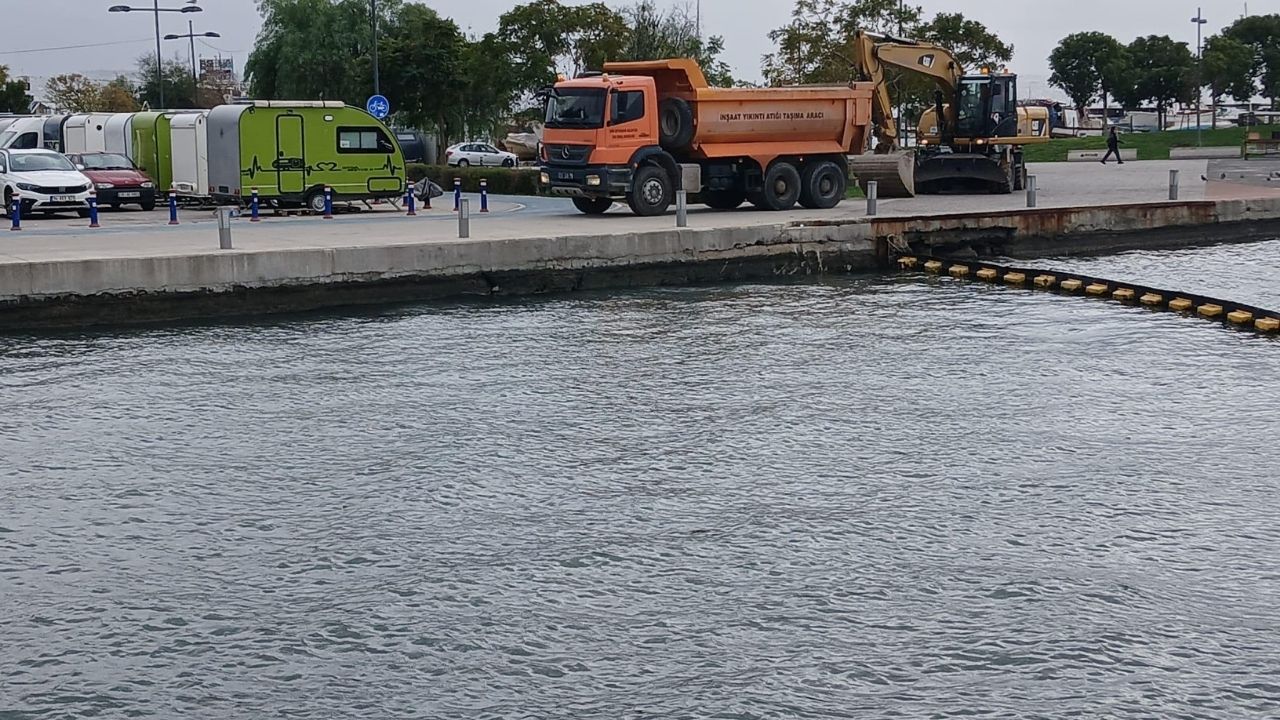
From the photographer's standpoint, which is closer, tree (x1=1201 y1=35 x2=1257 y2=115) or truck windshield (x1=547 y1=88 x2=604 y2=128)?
truck windshield (x1=547 y1=88 x2=604 y2=128)

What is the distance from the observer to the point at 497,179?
41219 millimetres

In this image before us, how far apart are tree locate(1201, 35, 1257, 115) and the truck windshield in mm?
60145

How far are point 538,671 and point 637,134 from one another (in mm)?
21036

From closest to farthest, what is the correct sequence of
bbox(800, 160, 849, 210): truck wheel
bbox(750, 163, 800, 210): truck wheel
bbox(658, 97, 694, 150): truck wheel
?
1. bbox(658, 97, 694, 150): truck wheel
2. bbox(750, 163, 800, 210): truck wheel
3. bbox(800, 160, 849, 210): truck wheel

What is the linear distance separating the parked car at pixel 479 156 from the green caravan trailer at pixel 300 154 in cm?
2565

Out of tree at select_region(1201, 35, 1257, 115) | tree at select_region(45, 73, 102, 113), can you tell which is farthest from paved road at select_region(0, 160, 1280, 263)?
tree at select_region(45, 73, 102, 113)

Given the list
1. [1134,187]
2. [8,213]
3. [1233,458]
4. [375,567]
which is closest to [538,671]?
[375,567]

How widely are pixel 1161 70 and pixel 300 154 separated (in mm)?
71253

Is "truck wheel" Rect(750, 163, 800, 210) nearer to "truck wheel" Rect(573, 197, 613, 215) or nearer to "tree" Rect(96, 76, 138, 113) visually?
"truck wheel" Rect(573, 197, 613, 215)

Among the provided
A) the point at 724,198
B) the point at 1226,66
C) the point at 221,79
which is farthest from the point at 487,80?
the point at 221,79

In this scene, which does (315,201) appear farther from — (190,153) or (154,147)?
(154,147)

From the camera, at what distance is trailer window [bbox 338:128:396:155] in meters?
31.9

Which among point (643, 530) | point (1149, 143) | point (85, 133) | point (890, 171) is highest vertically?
point (1149, 143)

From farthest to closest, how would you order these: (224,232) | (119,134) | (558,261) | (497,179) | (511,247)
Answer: (497,179)
(119,134)
(558,261)
(511,247)
(224,232)
